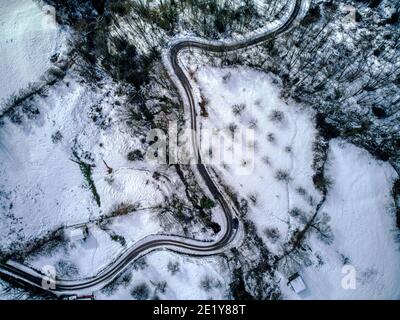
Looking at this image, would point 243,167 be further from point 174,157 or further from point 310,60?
point 310,60

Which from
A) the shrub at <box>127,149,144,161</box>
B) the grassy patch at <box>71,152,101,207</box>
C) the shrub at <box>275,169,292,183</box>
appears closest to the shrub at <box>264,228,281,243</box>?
the shrub at <box>275,169,292,183</box>

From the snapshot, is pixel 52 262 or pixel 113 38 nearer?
pixel 52 262

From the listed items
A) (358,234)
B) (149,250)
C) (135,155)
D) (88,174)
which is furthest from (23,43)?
(358,234)

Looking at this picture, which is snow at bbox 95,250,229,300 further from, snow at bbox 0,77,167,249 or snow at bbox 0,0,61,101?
snow at bbox 0,0,61,101

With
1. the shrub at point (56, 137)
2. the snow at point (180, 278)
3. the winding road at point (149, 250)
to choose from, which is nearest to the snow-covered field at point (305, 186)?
the winding road at point (149, 250)

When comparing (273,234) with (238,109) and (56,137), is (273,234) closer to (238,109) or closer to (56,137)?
(238,109)

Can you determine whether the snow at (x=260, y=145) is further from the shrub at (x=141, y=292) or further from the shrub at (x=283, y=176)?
the shrub at (x=141, y=292)
